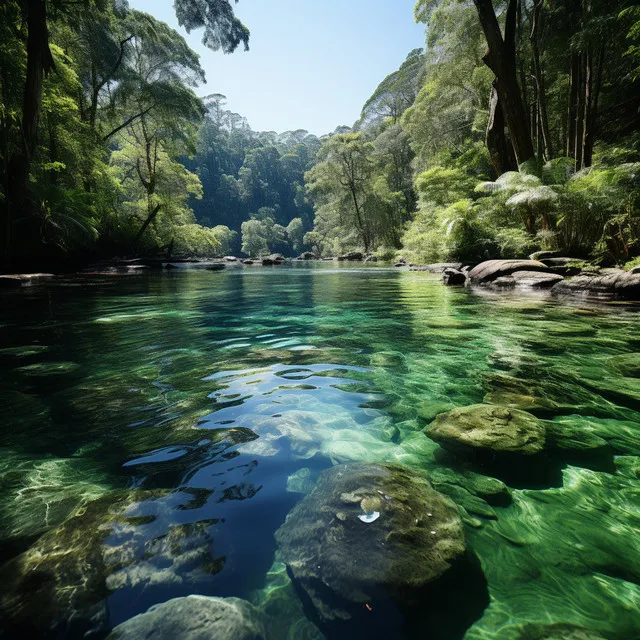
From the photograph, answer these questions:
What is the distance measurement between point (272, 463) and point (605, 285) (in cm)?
759

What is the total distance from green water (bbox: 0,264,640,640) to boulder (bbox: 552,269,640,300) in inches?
107

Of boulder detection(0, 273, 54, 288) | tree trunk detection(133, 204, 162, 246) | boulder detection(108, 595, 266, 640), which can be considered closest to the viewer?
boulder detection(108, 595, 266, 640)

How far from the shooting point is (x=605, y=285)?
261 inches

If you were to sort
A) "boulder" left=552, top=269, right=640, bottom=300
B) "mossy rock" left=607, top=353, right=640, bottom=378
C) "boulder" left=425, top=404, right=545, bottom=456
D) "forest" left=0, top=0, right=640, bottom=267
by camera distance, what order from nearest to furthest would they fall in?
"boulder" left=425, top=404, right=545, bottom=456 < "mossy rock" left=607, top=353, right=640, bottom=378 < "boulder" left=552, top=269, right=640, bottom=300 < "forest" left=0, top=0, right=640, bottom=267

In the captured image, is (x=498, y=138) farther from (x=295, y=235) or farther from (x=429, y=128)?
(x=295, y=235)

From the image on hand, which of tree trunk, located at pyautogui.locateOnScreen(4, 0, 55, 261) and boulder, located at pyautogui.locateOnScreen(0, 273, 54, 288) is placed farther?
boulder, located at pyautogui.locateOnScreen(0, 273, 54, 288)

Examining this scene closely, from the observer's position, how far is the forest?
396 inches

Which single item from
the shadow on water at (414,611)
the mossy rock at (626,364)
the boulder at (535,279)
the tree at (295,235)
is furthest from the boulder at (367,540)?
the tree at (295,235)

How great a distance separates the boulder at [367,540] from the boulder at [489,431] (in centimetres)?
43

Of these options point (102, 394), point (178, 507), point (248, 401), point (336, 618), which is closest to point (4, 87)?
point (102, 394)

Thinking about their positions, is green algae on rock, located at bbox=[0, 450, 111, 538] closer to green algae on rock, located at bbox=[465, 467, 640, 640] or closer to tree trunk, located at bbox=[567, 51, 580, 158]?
green algae on rock, located at bbox=[465, 467, 640, 640]

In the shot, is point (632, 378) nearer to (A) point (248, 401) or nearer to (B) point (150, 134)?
(A) point (248, 401)

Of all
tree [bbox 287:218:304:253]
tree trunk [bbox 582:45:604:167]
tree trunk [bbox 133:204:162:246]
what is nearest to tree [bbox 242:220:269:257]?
tree [bbox 287:218:304:253]

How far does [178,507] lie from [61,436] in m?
1.10
